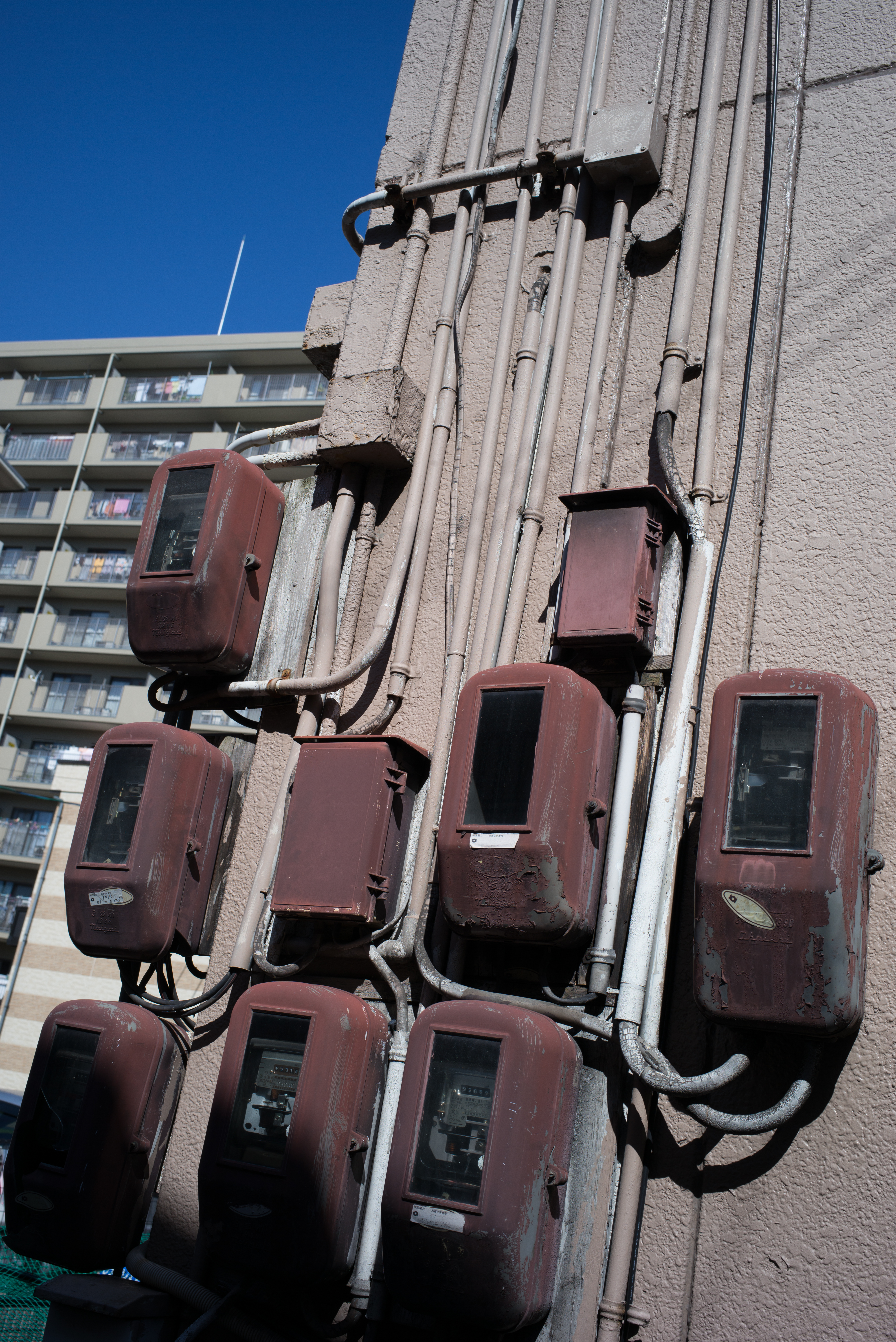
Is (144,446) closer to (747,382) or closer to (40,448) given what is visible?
(40,448)

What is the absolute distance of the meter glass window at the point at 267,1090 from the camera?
3.00 m

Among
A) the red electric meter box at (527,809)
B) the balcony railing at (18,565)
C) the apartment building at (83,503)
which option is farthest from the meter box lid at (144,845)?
the balcony railing at (18,565)

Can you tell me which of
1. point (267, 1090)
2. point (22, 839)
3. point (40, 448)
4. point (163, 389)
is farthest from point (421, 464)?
point (40, 448)

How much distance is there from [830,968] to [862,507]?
5.18 feet

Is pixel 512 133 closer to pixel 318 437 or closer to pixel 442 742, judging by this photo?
pixel 318 437

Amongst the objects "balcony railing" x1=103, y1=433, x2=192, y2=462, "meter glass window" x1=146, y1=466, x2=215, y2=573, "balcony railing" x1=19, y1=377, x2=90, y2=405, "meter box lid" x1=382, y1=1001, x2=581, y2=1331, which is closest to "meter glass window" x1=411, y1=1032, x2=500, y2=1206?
"meter box lid" x1=382, y1=1001, x2=581, y2=1331

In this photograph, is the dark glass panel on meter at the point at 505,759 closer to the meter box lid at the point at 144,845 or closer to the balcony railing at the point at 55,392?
the meter box lid at the point at 144,845

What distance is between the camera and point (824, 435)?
11.7 ft

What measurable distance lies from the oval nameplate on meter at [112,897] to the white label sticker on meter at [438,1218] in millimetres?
1592

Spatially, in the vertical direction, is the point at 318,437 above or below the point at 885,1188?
above

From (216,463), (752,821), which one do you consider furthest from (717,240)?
(752,821)

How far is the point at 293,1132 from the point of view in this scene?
295 centimetres

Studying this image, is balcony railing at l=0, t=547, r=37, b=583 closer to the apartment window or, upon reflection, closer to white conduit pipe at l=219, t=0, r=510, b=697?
the apartment window

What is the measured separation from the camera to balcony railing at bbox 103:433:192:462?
2891 centimetres
